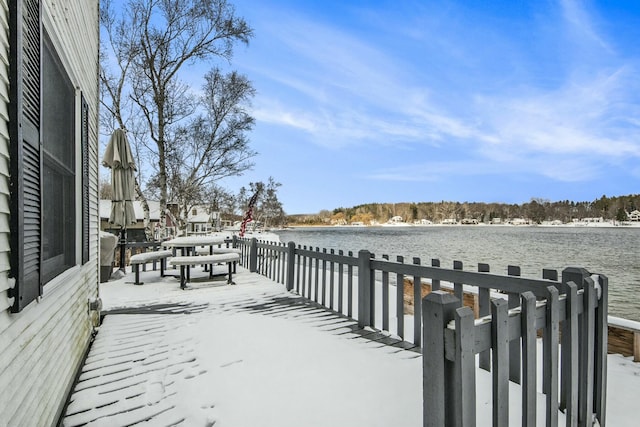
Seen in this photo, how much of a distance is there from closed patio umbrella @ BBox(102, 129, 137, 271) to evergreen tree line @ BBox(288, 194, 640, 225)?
83.8m

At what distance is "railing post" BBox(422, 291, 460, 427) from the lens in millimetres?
1182

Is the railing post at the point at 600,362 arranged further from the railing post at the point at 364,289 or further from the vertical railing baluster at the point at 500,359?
the railing post at the point at 364,289

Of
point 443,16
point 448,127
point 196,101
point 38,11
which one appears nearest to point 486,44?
point 443,16

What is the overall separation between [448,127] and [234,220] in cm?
4307

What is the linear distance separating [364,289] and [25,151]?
3.35 m

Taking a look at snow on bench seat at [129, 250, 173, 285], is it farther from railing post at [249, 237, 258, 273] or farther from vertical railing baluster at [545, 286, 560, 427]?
vertical railing baluster at [545, 286, 560, 427]

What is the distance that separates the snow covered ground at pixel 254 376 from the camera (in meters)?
2.19

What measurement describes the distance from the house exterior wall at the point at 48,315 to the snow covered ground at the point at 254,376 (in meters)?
0.30

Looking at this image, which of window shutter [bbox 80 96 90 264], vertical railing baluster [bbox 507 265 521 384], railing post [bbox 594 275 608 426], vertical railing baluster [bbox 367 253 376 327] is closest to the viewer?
railing post [bbox 594 275 608 426]

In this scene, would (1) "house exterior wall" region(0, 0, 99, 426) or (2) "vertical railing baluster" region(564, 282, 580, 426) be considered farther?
(2) "vertical railing baluster" region(564, 282, 580, 426)

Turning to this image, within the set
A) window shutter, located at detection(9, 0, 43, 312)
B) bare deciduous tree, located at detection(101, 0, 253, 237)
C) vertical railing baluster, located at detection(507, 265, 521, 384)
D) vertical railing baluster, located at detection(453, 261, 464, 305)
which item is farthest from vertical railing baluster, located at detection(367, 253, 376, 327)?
bare deciduous tree, located at detection(101, 0, 253, 237)

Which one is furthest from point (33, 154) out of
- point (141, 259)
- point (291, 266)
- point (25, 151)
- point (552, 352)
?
point (141, 259)

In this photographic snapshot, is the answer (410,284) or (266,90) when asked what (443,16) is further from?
(410,284)

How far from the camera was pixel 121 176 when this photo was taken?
595cm
